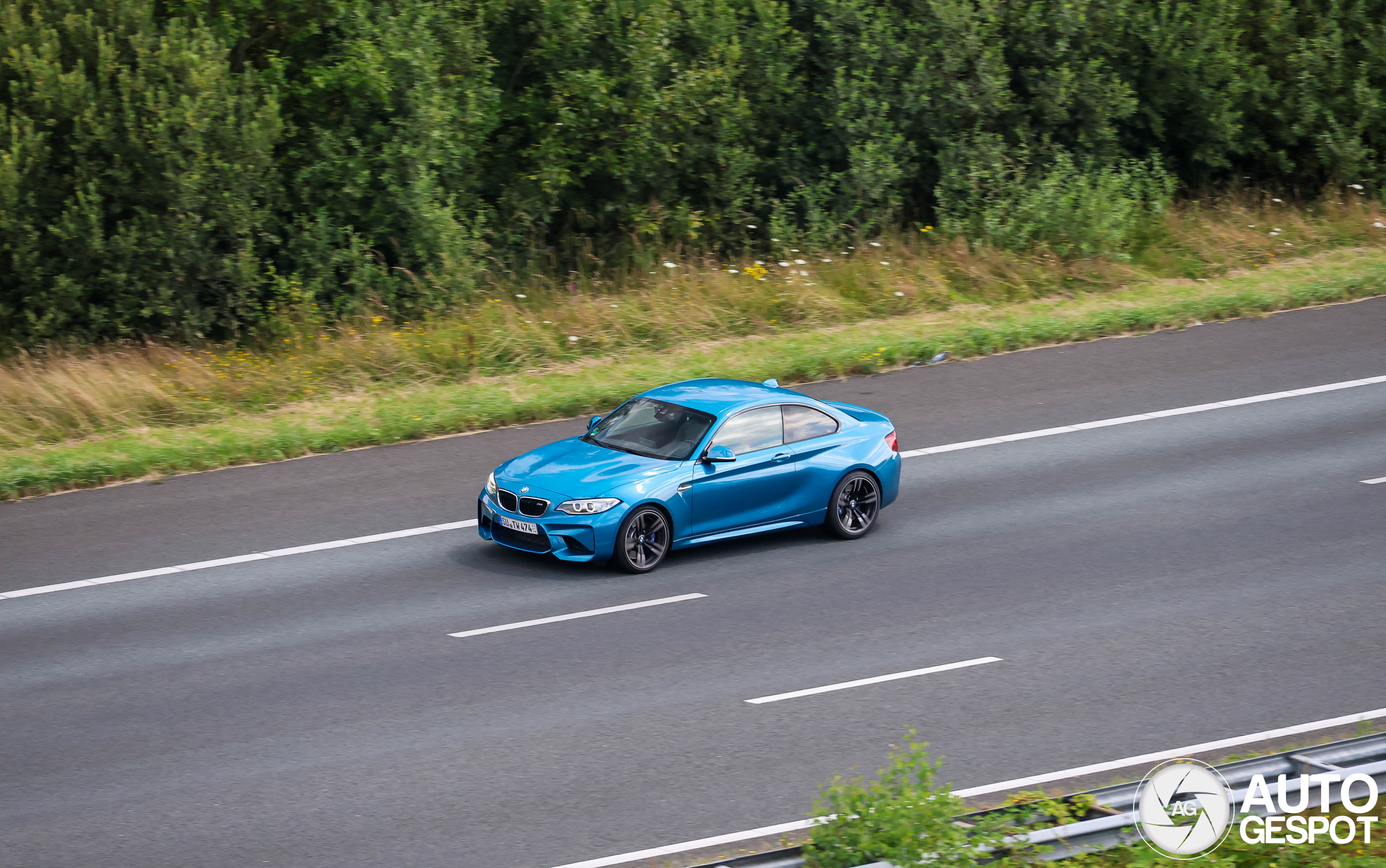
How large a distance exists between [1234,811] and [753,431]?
6.63m

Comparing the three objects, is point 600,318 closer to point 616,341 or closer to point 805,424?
point 616,341

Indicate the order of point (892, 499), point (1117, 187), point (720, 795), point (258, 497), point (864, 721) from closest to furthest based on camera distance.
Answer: point (720, 795) < point (864, 721) < point (892, 499) < point (258, 497) < point (1117, 187)

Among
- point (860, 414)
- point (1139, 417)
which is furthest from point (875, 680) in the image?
point (1139, 417)

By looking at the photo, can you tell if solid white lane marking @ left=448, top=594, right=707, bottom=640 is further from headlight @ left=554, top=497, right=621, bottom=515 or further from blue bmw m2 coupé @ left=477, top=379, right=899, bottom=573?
headlight @ left=554, top=497, right=621, bottom=515

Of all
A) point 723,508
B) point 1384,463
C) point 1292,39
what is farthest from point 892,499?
point 1292,39

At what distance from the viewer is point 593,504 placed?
11867 mm

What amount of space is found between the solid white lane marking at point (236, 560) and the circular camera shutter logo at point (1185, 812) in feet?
26.2

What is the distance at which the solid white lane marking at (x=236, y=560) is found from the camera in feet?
39.9

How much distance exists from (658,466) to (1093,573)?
12.5 ft

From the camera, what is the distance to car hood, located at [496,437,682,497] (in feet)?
39.5

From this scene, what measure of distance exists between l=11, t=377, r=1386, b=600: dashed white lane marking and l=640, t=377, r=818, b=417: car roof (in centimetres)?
163

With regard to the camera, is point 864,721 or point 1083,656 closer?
point 864,721

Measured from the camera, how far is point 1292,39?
1064 inches

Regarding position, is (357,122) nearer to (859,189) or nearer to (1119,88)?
(859,189)
